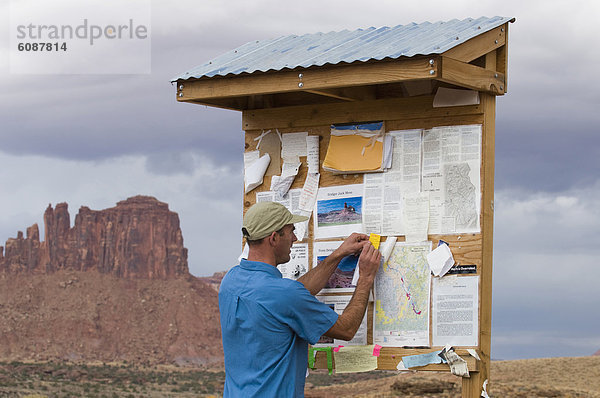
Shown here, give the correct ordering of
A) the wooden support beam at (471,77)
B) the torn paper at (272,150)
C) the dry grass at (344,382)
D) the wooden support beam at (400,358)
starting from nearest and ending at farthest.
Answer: the wooden support beam at (471,77), the wooden support beam at (400,358), the torn paper at (272,150), the dry grass at (344,382)

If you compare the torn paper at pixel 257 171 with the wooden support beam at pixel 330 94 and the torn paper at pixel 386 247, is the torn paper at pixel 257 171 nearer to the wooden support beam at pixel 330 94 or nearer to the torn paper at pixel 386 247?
the wooden support beam at pixel 330 94

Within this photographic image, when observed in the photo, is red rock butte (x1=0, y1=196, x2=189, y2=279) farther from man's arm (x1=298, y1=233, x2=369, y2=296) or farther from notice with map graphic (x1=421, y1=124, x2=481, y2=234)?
notice with map graphic (x1=421, y1=124, x2=481, y2=234)

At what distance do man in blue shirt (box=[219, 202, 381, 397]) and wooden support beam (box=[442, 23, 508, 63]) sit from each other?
133 centimetres

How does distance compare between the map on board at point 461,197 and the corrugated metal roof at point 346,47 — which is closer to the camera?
the corrugated metal roof at point 346,47

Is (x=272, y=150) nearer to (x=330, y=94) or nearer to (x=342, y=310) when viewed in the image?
(x=330, y=94)

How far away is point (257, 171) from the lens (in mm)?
5750

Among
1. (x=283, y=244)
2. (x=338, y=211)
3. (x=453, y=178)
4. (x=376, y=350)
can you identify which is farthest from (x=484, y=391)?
(x=283, y=244)

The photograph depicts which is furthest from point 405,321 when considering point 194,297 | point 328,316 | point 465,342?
point 194,297

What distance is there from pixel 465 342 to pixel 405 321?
39 cm

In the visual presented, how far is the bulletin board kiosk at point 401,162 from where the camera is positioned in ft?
16.1

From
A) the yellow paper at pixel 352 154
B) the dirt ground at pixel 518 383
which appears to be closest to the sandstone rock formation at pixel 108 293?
the dirt ground at pixel 518 383

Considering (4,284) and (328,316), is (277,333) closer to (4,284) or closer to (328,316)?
(328,316)

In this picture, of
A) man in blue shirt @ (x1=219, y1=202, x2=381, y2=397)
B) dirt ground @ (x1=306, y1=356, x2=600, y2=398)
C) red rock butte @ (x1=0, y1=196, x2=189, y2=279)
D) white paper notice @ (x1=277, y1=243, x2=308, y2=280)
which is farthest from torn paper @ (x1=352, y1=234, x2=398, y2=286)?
red rock butte @ (x1=0, y1=196, x2=189, y2=279)

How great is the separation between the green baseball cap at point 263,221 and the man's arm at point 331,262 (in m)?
0.80
